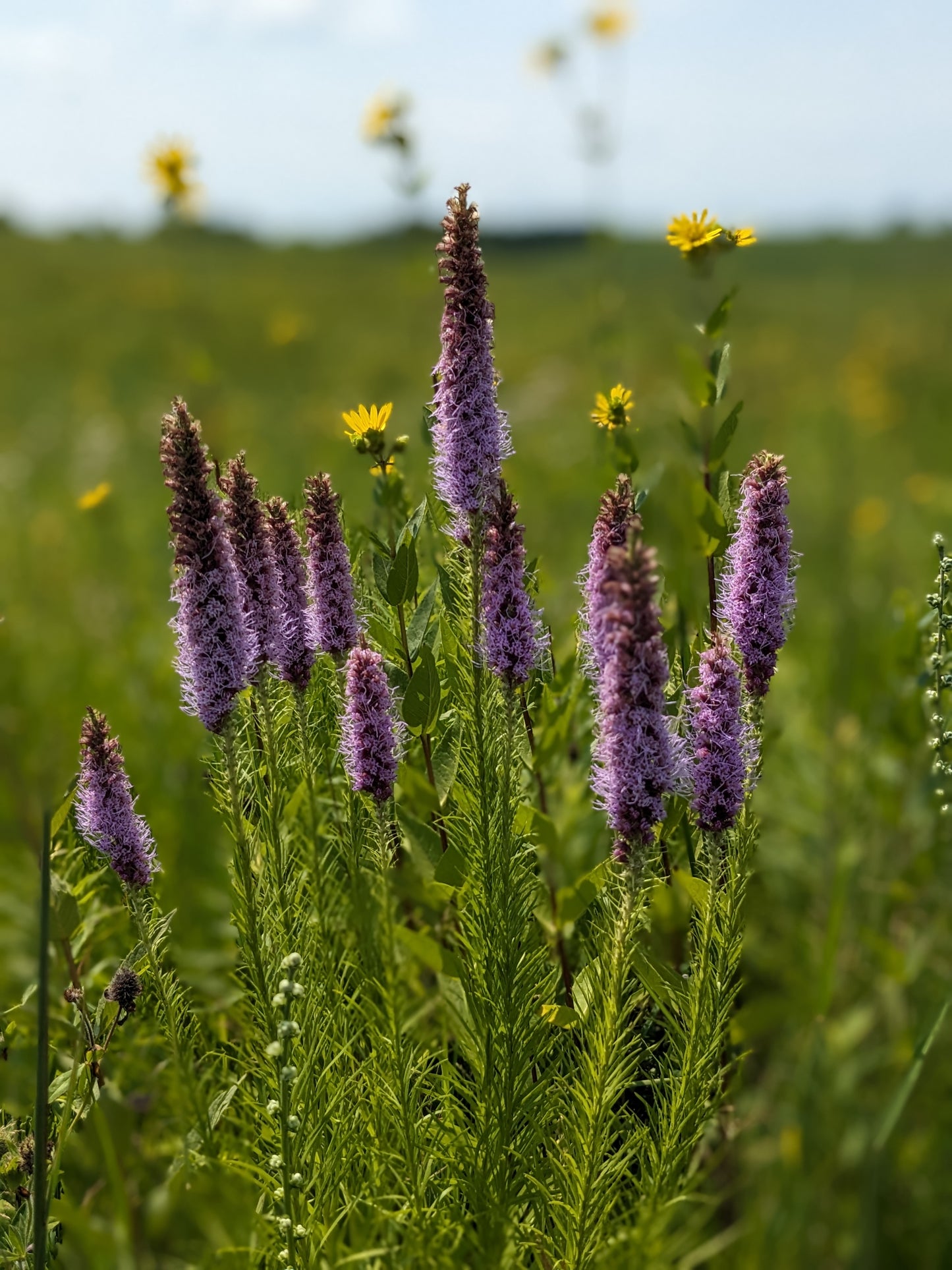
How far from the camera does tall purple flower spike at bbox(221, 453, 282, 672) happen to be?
36.4 inches

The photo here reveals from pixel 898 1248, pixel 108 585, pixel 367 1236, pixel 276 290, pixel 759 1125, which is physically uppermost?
pixel 276 290

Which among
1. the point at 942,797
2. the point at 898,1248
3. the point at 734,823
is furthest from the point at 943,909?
the point at 734,823

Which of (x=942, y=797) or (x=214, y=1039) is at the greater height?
(x=942, y=797)

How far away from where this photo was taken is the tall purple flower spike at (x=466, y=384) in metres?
0.84

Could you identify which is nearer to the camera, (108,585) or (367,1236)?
(367,1236)

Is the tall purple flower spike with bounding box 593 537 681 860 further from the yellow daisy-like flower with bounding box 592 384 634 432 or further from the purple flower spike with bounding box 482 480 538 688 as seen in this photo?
the yellow daisy-like flower with bounding box 592 384 634 432

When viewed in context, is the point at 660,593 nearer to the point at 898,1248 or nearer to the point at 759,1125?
the point at 759,1125

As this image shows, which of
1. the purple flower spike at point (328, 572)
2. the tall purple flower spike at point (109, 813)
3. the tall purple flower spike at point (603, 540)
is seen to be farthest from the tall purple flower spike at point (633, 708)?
the tall purple flower spike at point (109, 813)

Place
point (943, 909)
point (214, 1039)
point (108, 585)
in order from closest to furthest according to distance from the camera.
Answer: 1. point (214, 1039)
2. point (943, 909)
3. point (108, 585)

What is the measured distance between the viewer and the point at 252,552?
36.6 inches

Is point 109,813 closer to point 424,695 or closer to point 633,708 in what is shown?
point 424,695

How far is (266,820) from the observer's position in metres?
0.93

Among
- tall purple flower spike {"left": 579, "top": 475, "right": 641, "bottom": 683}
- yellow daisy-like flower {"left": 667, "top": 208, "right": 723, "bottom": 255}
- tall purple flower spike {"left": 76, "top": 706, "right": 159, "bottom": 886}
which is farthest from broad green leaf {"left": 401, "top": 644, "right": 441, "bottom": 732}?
yellow daisy-like flower {"left": 667, "top": 208, "right": 723, "bottom": 255}

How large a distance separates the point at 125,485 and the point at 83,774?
5763mm
